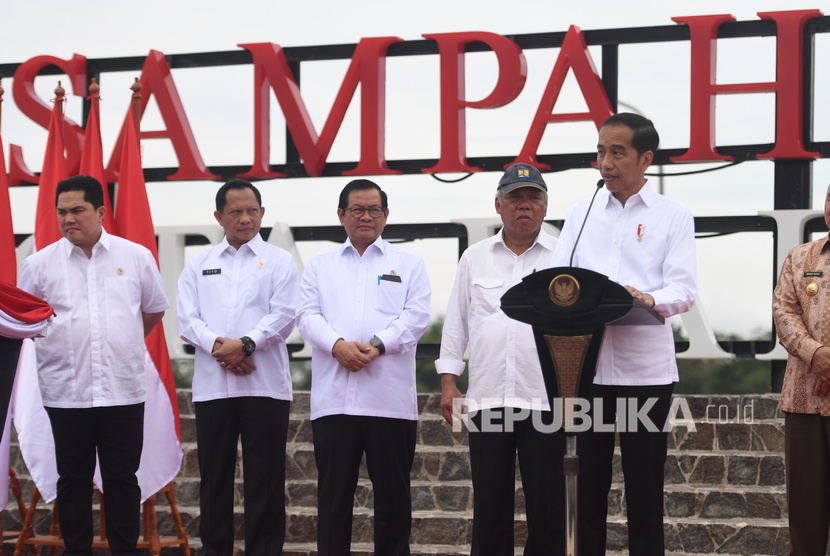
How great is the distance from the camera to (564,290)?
2.62 meters

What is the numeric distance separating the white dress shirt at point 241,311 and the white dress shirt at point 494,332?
0.92 m

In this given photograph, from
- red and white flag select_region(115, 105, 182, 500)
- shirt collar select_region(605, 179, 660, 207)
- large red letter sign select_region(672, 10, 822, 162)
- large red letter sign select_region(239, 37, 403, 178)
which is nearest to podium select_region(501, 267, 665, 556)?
shirt collar select_region(605, 179, 660, 207)

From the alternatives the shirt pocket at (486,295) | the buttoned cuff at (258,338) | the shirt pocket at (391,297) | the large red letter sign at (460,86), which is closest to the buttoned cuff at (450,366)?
the shirt pocket at (486,295)

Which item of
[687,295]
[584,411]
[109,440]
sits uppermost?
[687,295]

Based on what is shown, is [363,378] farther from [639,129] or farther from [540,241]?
[639,129]

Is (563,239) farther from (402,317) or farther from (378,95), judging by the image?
(378,95)

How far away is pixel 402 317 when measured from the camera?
404 cm

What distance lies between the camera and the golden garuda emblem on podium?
2617mm

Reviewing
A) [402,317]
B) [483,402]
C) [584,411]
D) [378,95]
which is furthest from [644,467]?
[378,95]

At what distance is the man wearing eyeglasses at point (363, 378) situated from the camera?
3934mm

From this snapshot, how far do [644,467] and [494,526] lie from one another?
687 mm

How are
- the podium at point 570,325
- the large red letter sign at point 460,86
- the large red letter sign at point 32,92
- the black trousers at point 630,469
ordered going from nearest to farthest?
the podium at point 570,325 < the black trousers at point 630,469 < the large red letter sign at point 460,86 < the large red letter sign at point 32,92

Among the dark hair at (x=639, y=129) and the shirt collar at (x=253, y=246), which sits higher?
the dark hair at (x=639, y=129)

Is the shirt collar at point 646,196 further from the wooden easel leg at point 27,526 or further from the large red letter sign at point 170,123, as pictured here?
the large red letter sign at point 170,123
